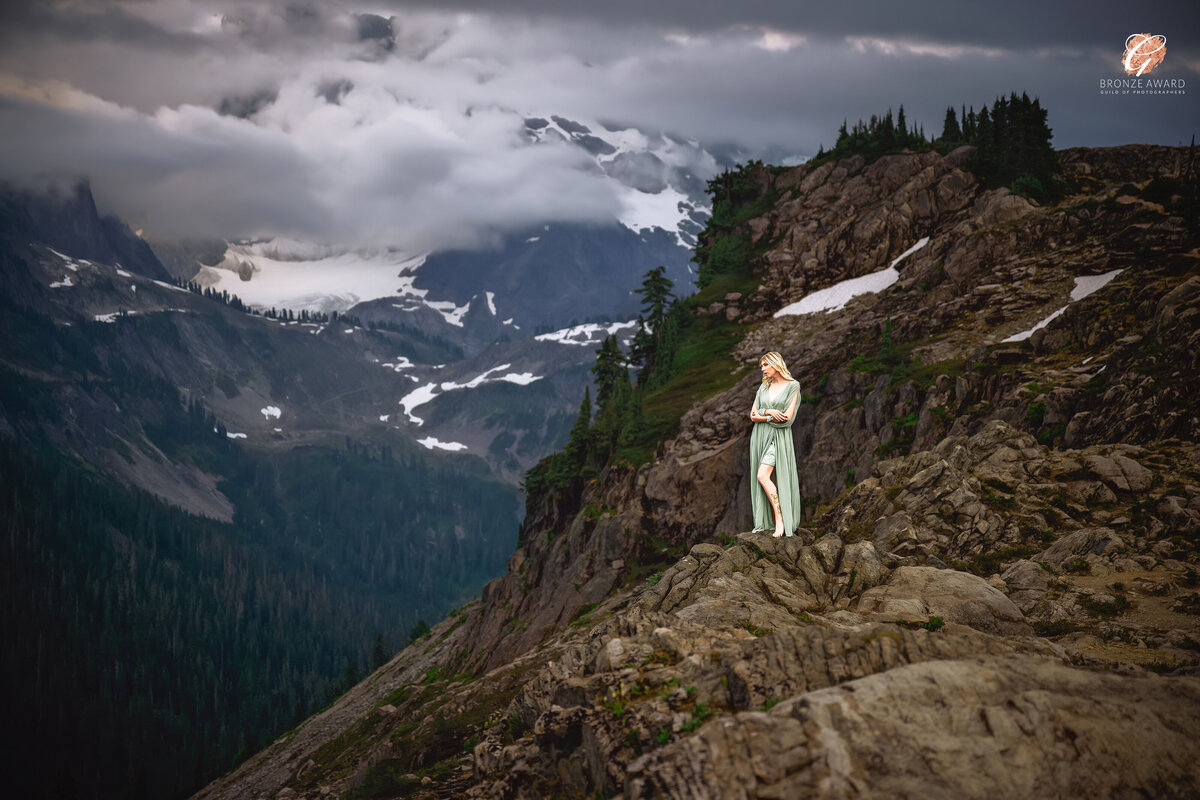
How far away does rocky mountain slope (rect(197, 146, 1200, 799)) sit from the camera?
44.2 feet

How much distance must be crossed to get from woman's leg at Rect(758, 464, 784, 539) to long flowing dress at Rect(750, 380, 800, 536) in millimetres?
127

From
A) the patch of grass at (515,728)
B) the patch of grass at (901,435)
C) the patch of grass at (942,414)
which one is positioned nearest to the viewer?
the patch of grass at (515,728)

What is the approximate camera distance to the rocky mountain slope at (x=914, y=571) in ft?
44.2

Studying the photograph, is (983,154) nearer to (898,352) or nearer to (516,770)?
(898,352)

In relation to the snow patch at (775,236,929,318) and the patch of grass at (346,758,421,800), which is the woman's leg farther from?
the snow patch at (775,236,929,318)

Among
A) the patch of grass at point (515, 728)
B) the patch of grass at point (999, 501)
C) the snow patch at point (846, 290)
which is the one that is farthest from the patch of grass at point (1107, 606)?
the snow patch at point (846, 290)

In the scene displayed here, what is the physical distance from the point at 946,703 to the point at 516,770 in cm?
1059

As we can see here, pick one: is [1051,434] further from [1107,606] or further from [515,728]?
[515,728]

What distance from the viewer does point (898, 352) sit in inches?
2138

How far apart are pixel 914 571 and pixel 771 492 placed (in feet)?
17.8

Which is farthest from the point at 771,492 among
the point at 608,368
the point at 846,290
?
the point at 608,368

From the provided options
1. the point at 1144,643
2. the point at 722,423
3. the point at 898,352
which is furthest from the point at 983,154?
the point at 1144,643

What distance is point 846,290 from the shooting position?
76688 mm

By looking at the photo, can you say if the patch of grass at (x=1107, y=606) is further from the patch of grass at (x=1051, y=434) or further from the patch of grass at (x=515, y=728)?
the patch of grass at (x=515, y=728)
